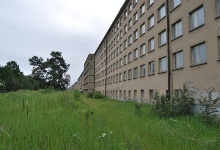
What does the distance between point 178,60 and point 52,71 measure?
6420 centimetres

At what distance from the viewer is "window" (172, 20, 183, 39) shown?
807 inches

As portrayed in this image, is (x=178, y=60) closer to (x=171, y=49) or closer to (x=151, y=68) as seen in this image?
(x=171, y=49)

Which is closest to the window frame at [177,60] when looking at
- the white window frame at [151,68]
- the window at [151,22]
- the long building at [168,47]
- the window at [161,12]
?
the long building at [168,47]

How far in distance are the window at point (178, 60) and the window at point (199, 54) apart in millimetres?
1954

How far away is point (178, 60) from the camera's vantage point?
2072 centimetres

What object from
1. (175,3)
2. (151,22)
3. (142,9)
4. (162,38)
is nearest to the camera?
(175,3)

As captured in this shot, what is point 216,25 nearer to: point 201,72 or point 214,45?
point 214,45

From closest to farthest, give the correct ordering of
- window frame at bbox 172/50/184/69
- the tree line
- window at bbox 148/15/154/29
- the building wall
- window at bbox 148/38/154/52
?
the building wall < window frame at bbox 172/50/184/69 < window at bbox 148/38/154/52 < window at bbox 148/15/154/29 < the tree line

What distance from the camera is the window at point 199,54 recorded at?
16.8 metres

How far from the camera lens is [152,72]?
2711 cm

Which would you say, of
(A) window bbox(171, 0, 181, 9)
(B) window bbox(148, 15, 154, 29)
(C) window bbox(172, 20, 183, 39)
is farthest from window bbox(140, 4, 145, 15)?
(C) window bbox(172, 20, 183, 39)

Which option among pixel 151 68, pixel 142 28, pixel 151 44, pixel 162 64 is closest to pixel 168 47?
pixel 162 64

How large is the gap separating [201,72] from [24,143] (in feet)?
47.3

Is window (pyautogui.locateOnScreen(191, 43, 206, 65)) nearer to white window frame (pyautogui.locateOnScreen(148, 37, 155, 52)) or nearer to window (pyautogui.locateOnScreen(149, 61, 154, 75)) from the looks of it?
window (pyautogui.locateOnScreen(149, 61, 154, 75))
